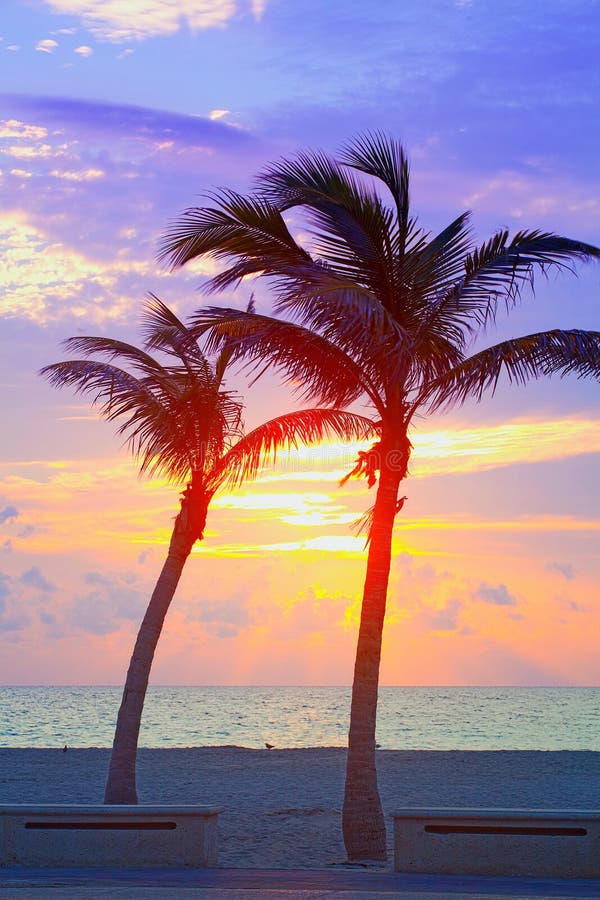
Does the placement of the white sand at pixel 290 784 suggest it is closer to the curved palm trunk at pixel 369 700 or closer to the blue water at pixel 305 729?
the curved palm trunk at pixel 369 700

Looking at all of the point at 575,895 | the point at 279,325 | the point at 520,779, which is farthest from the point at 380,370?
the point at 520,779

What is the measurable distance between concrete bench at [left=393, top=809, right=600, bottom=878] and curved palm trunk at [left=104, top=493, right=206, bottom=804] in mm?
6834

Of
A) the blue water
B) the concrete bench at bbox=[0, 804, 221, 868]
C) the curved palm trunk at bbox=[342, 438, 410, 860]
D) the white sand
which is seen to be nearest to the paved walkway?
the concrete bench at bbox=[0, 804, 221, 868]

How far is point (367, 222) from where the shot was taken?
13812mm

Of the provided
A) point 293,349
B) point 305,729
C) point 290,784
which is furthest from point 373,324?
point 305,729

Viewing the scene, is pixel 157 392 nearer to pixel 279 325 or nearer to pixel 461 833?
pixel 279 325

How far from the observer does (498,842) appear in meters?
10.3

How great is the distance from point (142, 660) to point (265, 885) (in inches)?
308

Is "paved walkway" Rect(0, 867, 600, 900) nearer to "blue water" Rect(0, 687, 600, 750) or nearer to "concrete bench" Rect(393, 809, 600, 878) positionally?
"concrete bench" Rect(393, 809, 600, 878)

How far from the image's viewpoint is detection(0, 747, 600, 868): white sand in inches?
704

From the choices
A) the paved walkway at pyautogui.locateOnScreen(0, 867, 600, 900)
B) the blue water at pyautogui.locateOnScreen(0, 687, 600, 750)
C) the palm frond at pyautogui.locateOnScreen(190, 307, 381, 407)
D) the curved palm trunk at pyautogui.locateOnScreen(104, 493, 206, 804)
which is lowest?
the blue water at pyautogui.locateOnScreen(0, 687, 600, 750)

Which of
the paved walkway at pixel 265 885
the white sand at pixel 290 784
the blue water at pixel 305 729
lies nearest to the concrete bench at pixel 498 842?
the paved walkway at pixel 265 885

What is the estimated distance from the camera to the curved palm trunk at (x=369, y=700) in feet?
42.8

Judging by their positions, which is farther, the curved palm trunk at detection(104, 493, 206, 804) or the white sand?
the white sand
